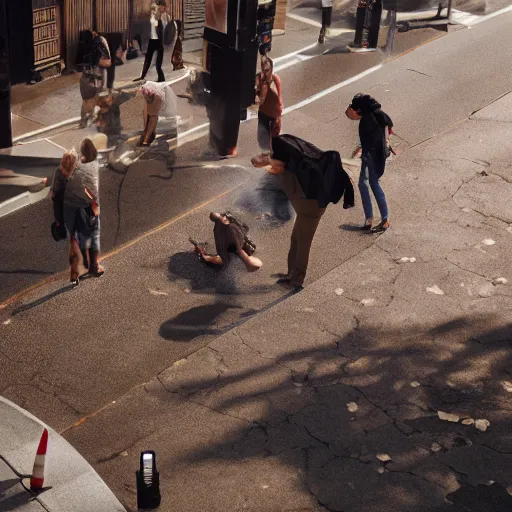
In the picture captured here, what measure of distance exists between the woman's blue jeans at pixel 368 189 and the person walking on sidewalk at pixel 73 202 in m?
3.55

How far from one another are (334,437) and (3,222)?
514cm

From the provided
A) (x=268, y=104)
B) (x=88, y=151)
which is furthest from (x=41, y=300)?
(x=268, y=104)

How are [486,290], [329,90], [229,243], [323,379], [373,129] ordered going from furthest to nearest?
1. [329,90]
2. [373,129]
3. [229,243]
4. [486,290]
5. [323,379]

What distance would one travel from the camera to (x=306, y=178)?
1137cm

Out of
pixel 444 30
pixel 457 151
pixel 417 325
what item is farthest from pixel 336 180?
pixel 444 30

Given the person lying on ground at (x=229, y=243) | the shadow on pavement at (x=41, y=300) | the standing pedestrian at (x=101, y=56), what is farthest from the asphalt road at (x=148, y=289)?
the standing pedestrian at (x=101, y=56)

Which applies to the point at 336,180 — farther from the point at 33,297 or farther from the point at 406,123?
the point at 406,123

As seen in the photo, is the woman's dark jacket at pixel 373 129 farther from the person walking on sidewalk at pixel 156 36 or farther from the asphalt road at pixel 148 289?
the person walking on sidewalk at pixel 156 36

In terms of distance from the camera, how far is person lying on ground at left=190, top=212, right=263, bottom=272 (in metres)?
12.0

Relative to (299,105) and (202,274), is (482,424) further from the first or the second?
(299,105)

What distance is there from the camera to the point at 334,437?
9.50m

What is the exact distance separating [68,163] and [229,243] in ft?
7.15

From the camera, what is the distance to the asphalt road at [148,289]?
10305mm

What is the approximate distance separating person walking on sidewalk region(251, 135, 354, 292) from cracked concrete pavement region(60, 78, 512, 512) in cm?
79
